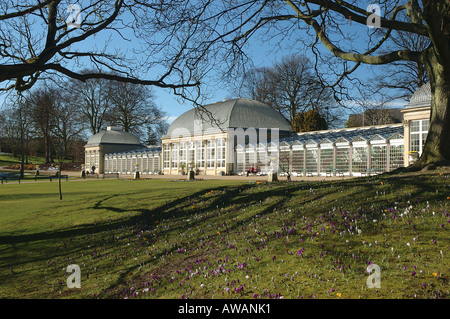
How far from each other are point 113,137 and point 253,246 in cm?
6109

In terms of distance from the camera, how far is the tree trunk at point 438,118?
10.2 meters

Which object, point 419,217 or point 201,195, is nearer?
point 419,217

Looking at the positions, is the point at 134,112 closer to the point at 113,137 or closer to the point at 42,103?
the point at 113,137

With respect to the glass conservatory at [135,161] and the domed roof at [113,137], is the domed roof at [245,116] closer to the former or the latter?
the glass conservatory at [135,161]

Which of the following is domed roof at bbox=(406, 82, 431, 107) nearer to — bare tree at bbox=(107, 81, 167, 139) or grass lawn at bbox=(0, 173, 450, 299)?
grass lawn at bbox=(0, 173, 450, 299)

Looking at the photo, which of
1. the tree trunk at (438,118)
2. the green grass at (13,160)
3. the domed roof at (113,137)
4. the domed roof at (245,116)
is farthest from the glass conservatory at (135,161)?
the tree trunk at (438,118)

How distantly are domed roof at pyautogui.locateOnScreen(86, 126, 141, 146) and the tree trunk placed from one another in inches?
2313

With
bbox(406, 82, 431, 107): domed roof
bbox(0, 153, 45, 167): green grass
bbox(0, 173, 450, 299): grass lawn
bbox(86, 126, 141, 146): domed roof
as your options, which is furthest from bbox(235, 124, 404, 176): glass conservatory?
bbox(0, 153, 45, 167): green grass

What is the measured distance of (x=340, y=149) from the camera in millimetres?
32094

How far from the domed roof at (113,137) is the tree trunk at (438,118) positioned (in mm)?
58749

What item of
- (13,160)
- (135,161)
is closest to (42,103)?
(135,161)
